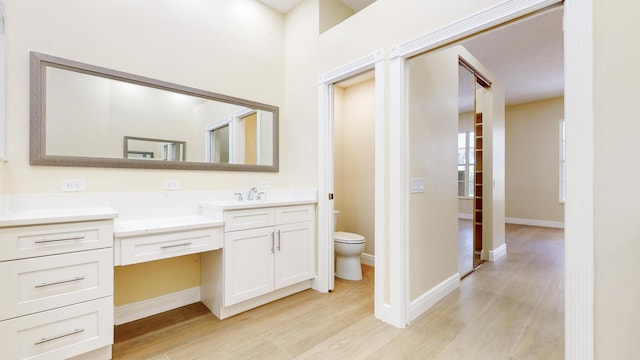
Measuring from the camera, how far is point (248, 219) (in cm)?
228

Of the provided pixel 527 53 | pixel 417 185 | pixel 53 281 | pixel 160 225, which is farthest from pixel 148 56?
pixel 527 53

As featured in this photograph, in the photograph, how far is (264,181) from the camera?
2928 millimetres

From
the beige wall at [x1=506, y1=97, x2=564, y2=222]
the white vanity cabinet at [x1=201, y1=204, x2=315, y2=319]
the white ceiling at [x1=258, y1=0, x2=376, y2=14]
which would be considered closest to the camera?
the white vanity cabinet at [x1=201, y1=204, x2=315, y2=319]

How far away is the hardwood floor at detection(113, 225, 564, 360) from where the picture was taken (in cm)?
176

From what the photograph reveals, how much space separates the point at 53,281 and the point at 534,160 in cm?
822

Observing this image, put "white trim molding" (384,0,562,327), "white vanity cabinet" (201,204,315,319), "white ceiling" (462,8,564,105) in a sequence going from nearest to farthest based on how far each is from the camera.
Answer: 1. "white trim molding" (384,0,562,327)
2. "white vanity cabinet" (201,204,315,319)
3. "white ceiling" (462,8,564,105)

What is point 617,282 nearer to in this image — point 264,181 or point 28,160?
point 264,181

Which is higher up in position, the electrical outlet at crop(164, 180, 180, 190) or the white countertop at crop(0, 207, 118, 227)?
the electrical outlet at crop(164, 180, 180, 190)

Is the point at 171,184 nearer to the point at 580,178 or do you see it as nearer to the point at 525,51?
the point at 580,178

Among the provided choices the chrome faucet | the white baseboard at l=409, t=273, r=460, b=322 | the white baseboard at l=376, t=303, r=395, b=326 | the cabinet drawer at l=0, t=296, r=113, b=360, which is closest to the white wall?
the chrome faucet

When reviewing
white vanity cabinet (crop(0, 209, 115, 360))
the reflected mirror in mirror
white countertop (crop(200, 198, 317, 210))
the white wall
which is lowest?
white vanity cabinet (crop(0, 209, 115, 360))

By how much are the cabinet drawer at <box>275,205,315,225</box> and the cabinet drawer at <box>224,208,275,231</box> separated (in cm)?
8

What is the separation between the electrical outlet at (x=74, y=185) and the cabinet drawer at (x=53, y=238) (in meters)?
0.54

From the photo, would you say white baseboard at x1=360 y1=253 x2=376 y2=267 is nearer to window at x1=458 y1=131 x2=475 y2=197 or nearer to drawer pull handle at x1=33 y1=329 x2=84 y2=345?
drawer pull handle at x1=33 y1=329 x2=84 y2=345
